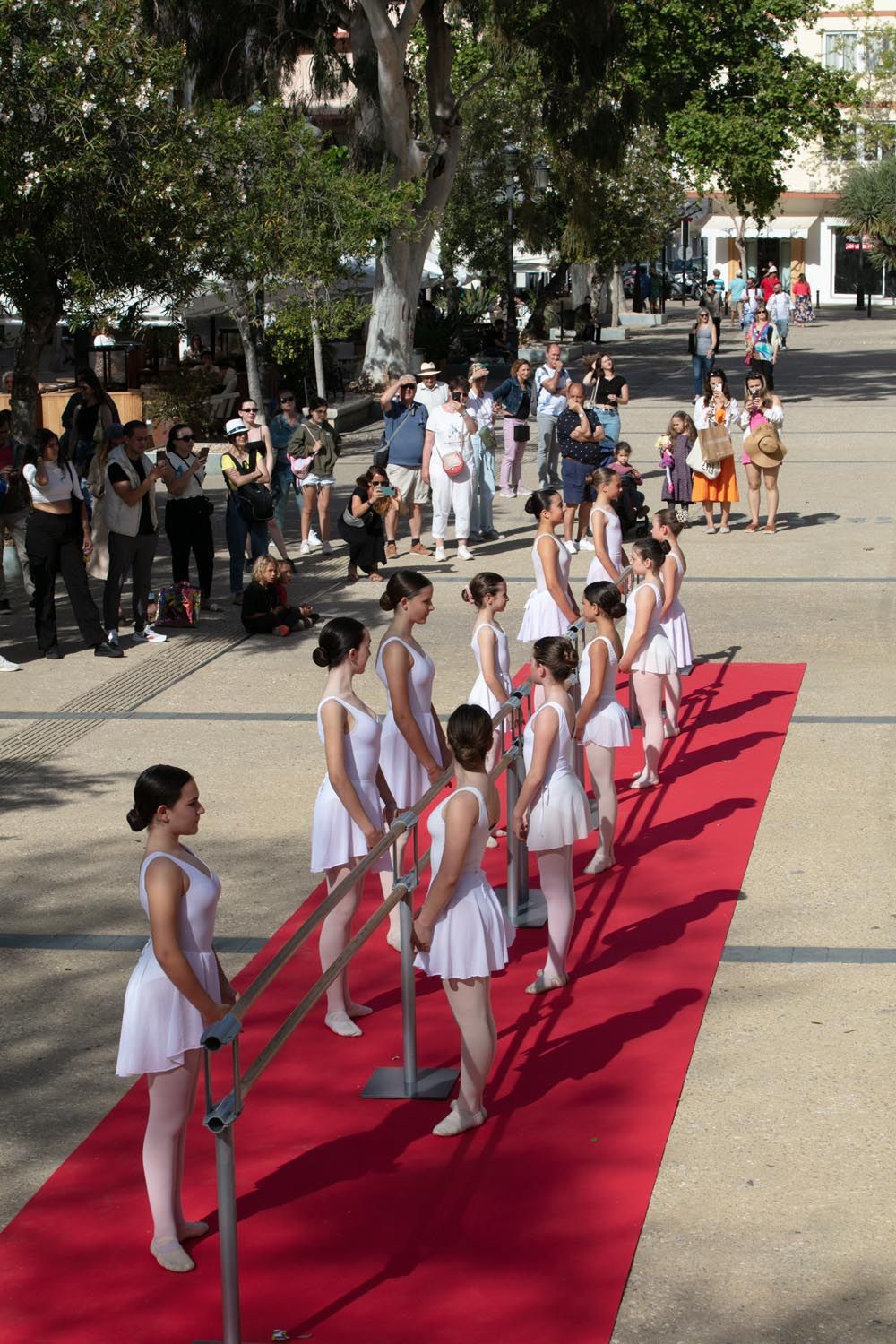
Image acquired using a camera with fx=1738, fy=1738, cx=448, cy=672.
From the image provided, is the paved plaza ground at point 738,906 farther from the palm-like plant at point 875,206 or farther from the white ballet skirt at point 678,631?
the palm-like plant at point 875,206

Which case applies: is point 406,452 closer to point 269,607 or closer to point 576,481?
point 576,481

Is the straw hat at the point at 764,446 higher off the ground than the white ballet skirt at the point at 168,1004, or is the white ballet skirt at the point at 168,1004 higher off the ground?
the straw hat at the point at 764,446

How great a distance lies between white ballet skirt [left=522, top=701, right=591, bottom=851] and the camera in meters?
7.61

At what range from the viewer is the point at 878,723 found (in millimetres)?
11969

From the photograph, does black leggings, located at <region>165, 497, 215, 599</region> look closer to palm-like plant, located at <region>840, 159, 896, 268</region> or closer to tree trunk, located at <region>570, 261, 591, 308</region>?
tree trunk, located at <region>570, 261, 591, 308</region>

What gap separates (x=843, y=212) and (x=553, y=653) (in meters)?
65.0

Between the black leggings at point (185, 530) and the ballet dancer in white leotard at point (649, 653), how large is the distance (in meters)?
5.89

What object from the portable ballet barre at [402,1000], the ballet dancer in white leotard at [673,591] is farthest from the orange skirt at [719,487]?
the portable ballet barre at [402,1000]

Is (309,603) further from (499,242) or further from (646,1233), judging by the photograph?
(499,242)

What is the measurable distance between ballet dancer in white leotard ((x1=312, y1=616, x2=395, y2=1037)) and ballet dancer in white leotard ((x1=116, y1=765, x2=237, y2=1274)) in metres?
1.55

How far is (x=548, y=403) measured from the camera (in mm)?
21188

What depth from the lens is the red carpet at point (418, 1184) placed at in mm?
5383

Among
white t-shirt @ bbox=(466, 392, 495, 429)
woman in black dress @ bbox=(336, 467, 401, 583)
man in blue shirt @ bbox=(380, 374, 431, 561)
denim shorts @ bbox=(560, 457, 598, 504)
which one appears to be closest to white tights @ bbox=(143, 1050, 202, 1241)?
woman in black dress @ bbox=(336, 467, 401, 583)

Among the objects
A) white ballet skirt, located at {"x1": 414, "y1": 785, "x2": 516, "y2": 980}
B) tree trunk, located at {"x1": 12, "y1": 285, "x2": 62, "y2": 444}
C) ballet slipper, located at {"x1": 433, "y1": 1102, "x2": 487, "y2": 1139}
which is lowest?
ballet slipper, located at {"x1": 433, "y1": 1102, "x2": 487, "y2": 1139}
